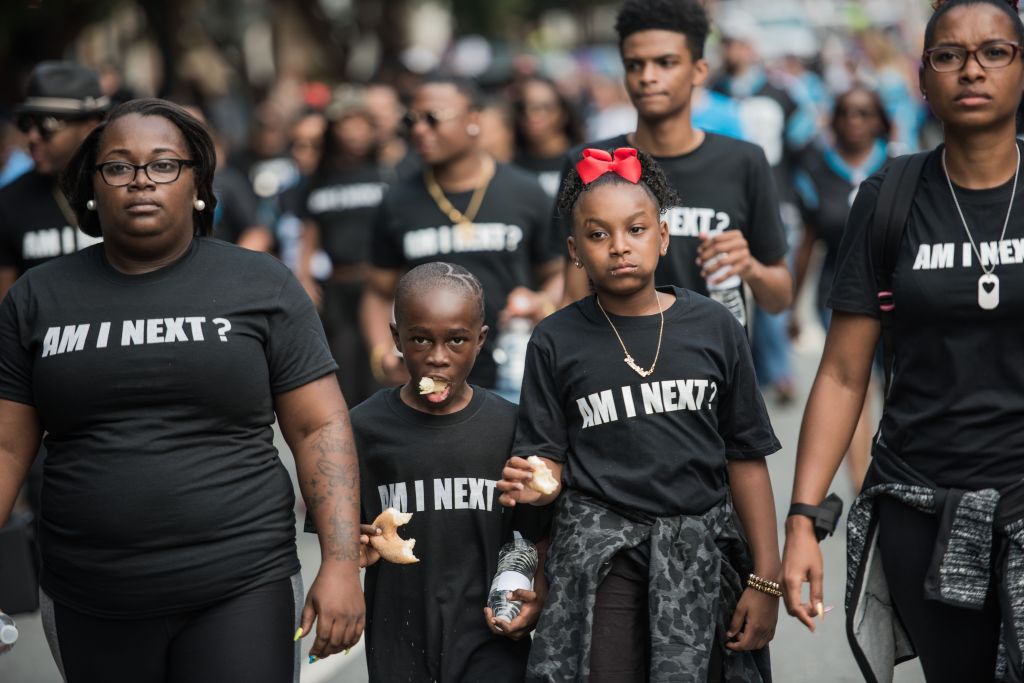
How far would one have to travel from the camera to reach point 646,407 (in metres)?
3.99

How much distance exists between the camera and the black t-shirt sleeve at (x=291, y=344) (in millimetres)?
3838

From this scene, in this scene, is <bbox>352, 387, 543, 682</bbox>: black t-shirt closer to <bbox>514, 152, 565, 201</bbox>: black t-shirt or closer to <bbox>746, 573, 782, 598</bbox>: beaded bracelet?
<bbox>746, 573, 782, 598</bbox>: beaded bracelet

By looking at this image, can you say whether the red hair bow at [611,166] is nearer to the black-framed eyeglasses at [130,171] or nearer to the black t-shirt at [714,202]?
the black t-shirt at [714,202]

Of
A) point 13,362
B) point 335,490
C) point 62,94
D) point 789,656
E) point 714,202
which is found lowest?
point 789,656

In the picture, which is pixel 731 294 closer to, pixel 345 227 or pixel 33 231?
pixel 33 231

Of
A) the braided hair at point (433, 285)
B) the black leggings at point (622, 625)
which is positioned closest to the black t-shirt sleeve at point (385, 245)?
the braided hair at point (433, 285)

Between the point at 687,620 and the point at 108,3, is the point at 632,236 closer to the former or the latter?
the point at 687,620

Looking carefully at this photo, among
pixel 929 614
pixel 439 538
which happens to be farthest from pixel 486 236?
pixel 929 614

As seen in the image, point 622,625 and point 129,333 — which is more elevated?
point 129,333

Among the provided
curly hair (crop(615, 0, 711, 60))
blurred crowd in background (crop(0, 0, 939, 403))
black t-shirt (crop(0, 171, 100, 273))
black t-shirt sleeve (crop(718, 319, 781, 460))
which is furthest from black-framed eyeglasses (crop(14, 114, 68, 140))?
Result: black t-shirt sleeve (crop(718, 319, 781, 460))

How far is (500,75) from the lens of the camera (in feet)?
49.4

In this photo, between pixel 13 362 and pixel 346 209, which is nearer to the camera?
pixel 13 362

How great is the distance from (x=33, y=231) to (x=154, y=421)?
2.71 metres

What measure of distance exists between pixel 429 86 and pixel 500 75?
854cm
